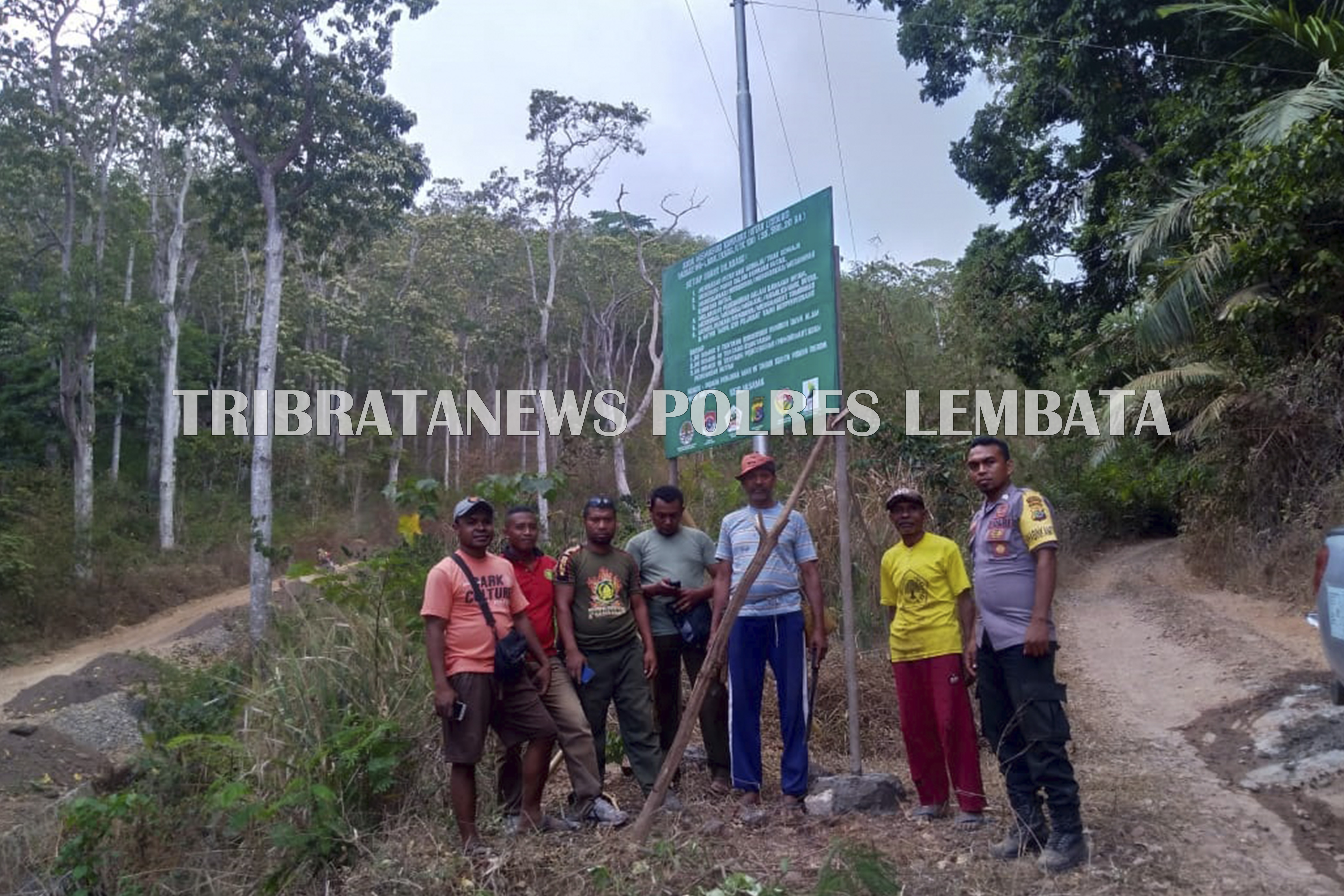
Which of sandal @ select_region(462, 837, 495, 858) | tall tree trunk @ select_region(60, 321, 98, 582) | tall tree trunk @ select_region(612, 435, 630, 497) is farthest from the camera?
tall tree trunk @ select_region(612, 435, 630, 497)

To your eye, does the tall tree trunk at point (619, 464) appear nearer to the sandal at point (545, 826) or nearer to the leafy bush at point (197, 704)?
the leafy bush at point (197, 704)

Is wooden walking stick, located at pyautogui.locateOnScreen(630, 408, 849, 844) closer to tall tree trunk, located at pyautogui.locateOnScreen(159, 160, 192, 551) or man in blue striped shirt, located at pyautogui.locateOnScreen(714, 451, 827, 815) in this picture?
man in blue striped shirt, located at pyautogui.locateOnScreen(714, 451, 827, 815)

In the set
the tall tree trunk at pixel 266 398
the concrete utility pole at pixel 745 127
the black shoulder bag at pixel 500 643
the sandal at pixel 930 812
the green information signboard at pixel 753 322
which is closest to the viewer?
the black shoulder bag at pixel 500 643

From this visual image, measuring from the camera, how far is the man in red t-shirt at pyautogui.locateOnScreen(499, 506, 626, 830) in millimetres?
4773

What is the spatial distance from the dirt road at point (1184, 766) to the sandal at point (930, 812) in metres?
0.06

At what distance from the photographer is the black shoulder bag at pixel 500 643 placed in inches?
179

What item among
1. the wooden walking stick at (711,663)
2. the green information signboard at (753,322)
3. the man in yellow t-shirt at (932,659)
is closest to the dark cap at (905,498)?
the man in yellow t-shirt at (932,659)

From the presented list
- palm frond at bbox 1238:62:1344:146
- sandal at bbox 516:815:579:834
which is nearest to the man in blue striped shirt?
sandal at bbox 516:815:579:834

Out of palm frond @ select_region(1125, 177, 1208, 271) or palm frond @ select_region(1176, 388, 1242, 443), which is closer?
palm frond @ select_region(1125, 177, 1208, 271)

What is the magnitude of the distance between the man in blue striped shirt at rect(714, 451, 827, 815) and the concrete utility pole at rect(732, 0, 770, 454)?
2.42 metres

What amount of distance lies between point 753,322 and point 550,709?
7.76ft

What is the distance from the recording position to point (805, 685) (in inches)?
203

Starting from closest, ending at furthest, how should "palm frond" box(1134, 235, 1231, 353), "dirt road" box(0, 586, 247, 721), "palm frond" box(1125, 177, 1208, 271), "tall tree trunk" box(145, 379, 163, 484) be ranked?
A: "palm frond" box(1134, 235, 1231, 353), "palm frond" box(1125, 177, 1208, 271), "dirt road" box(0, 586, 247, 721), "tall tree trunk" box(145, 379, 163, 484)

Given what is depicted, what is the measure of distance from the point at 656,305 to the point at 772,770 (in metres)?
25.7
